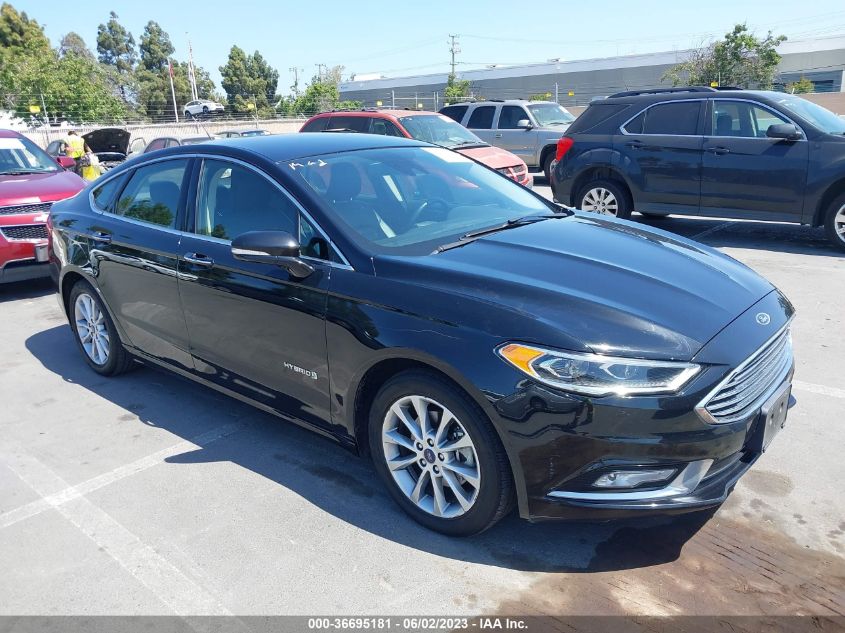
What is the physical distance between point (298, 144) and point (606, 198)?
6.39m

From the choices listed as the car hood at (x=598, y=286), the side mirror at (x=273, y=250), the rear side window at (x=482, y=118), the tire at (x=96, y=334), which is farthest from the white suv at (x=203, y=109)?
the car hood at (x=598, y=286)

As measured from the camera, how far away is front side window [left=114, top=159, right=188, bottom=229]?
4.41 metres

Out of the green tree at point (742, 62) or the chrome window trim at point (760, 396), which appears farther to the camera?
the green tree at point (742, 62)

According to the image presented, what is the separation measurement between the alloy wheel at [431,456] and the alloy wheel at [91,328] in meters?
2.90

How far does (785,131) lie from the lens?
8180 millimetres

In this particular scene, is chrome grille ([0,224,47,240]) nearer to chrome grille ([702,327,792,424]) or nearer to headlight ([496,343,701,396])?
headlight ([496,343,701,396])

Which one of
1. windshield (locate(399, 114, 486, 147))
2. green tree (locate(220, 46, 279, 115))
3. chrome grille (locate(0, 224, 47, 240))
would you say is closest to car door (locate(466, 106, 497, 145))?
windshield (locate(399, 114, 486, 147))

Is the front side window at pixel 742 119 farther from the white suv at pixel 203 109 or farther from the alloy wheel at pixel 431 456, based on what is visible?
the white suv at pixel 203 109

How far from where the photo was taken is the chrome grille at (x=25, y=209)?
24.6 feet

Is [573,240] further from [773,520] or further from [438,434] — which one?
[773,520]

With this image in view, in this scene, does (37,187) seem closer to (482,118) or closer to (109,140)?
(482,118)

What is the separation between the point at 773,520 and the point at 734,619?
0.77 m

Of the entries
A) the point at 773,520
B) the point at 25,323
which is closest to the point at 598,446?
the point at 773,520

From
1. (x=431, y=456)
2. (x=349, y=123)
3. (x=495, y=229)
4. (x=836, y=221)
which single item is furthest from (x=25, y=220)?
(x=836, y=221)
